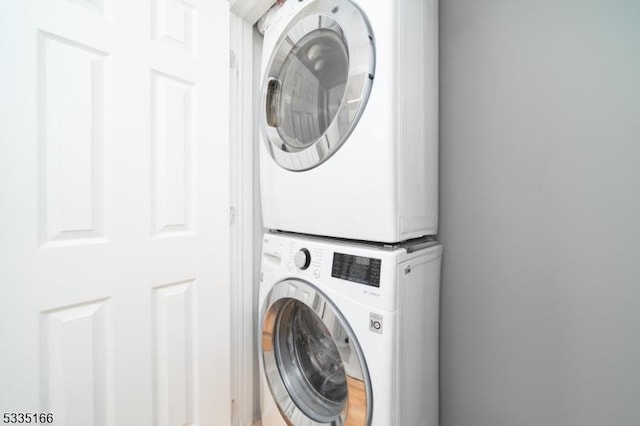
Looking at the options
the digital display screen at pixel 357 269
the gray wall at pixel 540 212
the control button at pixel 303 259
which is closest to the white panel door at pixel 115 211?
the control button at pixel 303 259

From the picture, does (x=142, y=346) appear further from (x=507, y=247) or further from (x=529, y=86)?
(x=529, y=86)

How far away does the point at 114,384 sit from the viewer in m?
0.85

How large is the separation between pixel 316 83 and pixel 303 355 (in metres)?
1.13

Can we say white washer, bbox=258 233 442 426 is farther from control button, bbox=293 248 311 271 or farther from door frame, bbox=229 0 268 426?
door frame, bbox=229 0 268 426

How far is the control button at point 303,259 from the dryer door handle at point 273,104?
0.55 metres

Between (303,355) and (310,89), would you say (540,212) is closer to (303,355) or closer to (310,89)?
(310,89)

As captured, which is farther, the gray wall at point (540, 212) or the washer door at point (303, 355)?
the washer door at point (303, 355)

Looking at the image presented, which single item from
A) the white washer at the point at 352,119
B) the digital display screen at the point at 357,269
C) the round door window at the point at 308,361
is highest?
the white washer at the point at 352,119

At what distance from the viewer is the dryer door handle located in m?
1.07

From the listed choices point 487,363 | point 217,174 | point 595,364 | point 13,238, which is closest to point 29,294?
point 13,238

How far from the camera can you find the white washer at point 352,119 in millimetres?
734

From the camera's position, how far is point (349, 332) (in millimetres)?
758

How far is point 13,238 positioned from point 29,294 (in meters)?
0.16

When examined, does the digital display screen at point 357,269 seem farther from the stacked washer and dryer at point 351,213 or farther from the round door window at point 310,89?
the round door window at point 310,89
